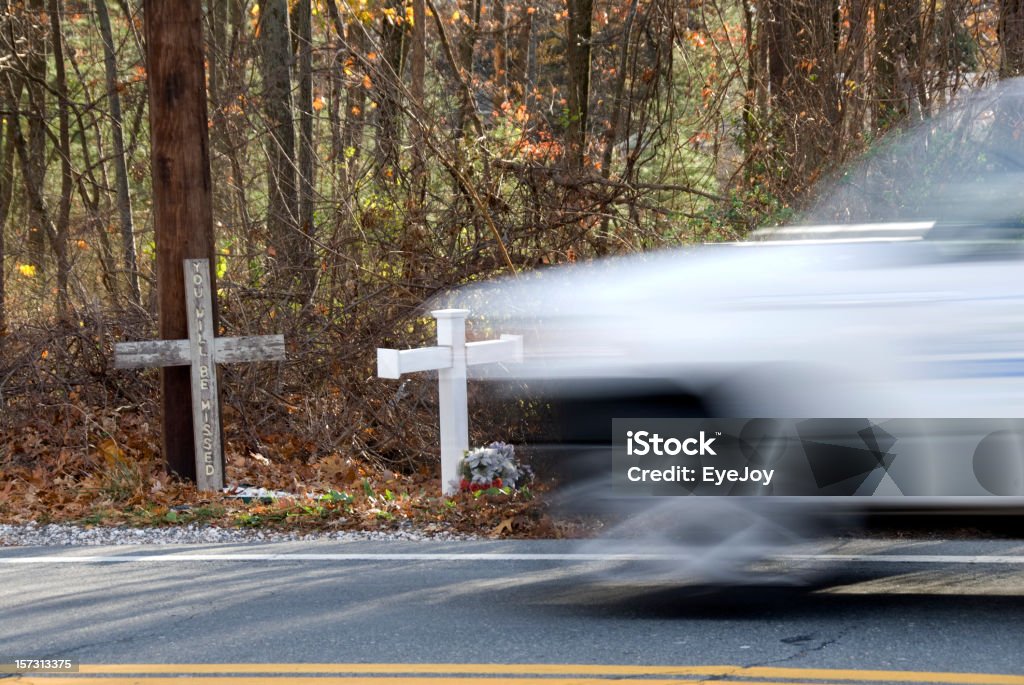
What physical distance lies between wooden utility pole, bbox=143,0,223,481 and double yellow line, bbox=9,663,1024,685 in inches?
176

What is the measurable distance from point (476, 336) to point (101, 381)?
3.66 metres

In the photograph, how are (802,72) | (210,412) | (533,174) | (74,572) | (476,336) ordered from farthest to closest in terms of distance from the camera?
(802,72)
(533,174)
(476,336)
(210,412)
(74,572)

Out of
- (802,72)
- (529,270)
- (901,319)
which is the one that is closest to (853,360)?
(901,319)

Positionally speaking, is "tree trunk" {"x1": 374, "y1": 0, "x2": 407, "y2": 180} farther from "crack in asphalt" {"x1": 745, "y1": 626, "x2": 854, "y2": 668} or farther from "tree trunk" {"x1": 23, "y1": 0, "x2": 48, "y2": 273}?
"crack in asphalt" {"x1": 745, "y1": 626, "x2": 854, "y2": 668}

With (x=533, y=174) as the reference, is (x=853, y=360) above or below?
below

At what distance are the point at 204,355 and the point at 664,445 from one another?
16.0ft

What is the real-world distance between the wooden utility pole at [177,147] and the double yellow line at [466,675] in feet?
14.7

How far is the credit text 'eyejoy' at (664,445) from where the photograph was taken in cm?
513

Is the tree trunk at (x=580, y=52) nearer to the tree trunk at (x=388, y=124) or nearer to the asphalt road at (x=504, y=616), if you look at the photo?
the tree trunk at (x=388, y=124)

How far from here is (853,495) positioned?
5.03m

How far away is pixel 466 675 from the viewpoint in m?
4.84

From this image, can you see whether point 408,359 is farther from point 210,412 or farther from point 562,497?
point 562,497

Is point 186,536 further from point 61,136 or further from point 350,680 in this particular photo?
point 61,136

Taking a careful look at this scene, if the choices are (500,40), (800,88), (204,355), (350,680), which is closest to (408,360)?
(204,355)
